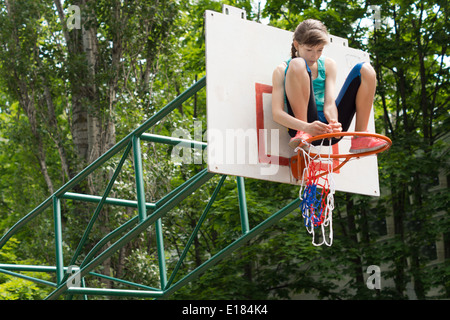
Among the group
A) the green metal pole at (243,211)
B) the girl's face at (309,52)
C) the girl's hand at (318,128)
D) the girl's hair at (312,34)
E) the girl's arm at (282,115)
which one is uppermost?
the girl's hair at (312,34)

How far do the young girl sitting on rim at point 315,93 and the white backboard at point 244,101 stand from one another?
15cm

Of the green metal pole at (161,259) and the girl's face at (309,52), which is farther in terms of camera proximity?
the green metal pole at (161,259)

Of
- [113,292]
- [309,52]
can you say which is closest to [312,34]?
[309,52]

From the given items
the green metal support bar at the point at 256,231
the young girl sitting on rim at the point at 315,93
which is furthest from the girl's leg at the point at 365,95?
the green metal support bar at the point at 256,231

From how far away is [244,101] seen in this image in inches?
185

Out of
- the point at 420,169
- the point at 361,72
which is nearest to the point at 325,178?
the point at 361,72

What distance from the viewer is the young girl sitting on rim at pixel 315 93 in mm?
4547

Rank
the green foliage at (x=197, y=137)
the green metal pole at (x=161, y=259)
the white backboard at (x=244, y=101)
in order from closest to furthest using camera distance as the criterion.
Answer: the white backboard at (x=244, y=101) → the green metal pole at (x=161, y=259) → the green foliage at (x=197, y=137)

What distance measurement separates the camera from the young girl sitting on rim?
179 inches

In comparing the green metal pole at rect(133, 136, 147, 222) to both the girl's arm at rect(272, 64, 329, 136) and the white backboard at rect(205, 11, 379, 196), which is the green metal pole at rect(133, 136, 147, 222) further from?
the girl's arm at rect(272, 64, 329, 136)

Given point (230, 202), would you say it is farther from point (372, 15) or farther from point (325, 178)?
point (325, 178)

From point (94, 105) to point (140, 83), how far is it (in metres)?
0.86

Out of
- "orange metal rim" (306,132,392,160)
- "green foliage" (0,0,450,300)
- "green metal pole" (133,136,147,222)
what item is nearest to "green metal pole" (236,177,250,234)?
"green metal pole" (133,136,147,222)

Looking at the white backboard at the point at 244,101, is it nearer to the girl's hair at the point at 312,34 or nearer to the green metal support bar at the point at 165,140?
the girl's hair at the point at 312,34
